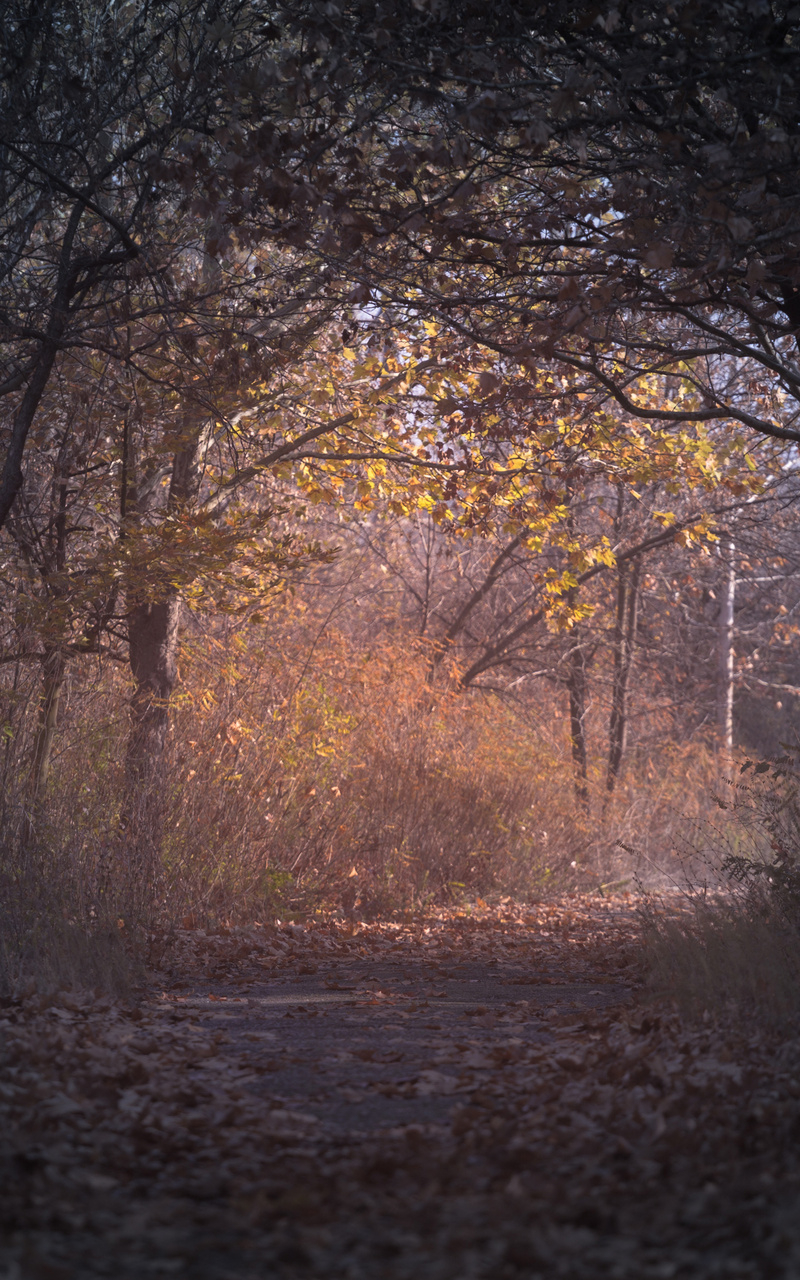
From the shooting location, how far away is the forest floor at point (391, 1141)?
2.87 meters

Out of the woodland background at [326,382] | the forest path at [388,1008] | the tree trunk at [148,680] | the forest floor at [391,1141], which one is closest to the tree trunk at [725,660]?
the woodland background at [326,382]

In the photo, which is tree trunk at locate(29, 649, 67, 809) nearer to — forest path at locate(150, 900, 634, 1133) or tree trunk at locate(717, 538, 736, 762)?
forest path at locate(150, 900, 634, 1133)

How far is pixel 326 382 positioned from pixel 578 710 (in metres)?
10.1

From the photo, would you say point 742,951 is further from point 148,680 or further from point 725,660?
point 725,660

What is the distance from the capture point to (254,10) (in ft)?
24.1

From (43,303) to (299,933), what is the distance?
20.0 ft

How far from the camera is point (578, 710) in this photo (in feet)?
62.8

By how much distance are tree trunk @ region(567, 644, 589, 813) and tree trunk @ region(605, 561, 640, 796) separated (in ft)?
1.87

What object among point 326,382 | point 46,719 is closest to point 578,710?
point 326,382

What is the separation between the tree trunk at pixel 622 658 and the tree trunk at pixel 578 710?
0.57 metres

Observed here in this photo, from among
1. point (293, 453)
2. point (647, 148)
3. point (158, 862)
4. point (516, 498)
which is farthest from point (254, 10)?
point (158, 862)

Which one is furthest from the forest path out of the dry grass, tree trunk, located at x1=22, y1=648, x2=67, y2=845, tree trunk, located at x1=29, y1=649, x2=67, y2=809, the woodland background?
tree trunk, located at x1=29, y1=649, x2=67, y2=809

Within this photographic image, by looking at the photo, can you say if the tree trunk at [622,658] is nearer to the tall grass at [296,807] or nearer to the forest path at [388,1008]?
the tall grass at [296,807]

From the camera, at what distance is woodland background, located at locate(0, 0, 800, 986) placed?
577 centimetres
